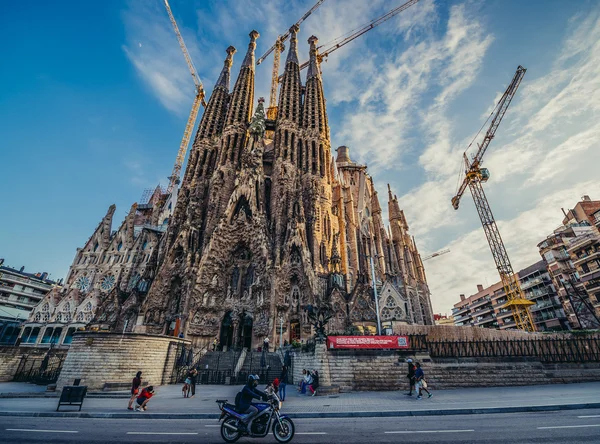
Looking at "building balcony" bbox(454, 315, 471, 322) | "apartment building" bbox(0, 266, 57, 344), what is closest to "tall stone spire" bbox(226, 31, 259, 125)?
"apartment building" bbox(0, 266, 57, 344)

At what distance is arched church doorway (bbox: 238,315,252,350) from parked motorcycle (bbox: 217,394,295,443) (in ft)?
86.4

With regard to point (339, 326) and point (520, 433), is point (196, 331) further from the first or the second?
point (520, 433)

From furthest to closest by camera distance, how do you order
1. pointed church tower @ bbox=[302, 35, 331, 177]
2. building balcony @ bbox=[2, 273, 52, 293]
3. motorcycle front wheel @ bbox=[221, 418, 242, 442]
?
1. building balcony @ bbox=[2, 273, 52, 293]
2. pointed church tower @ bbox=[302, 35, 331, 177]
3. motorcycle front wheel @ bbox=[221, 418, 242, 442]

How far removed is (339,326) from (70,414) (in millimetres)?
23121

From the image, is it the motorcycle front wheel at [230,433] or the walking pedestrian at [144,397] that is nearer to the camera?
the motorcycle front wheel at [230,433]

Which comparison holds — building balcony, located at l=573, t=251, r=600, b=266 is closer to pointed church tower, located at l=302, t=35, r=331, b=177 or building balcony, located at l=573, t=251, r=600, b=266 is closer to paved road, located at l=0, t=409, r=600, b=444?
pointed church tower, located at l=302, t=35, r=331, b=177

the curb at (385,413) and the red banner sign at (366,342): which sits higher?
the red banner sign at (366,342)

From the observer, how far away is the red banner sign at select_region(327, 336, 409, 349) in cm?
1441

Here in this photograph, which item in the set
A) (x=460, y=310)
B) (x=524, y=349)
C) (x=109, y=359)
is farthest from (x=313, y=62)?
(x=460, y=310)

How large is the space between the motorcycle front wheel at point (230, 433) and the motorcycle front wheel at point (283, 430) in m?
0.77

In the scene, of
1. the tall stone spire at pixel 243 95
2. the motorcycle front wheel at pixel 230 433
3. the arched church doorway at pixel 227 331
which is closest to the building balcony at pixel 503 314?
the arched church doorway at pixel 227 331

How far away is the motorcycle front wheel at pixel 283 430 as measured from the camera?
5637mm

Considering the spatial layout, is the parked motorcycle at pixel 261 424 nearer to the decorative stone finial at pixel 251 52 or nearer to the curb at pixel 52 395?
the curb at pixel 52 395

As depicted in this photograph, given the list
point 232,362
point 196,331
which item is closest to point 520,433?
point 232,362
